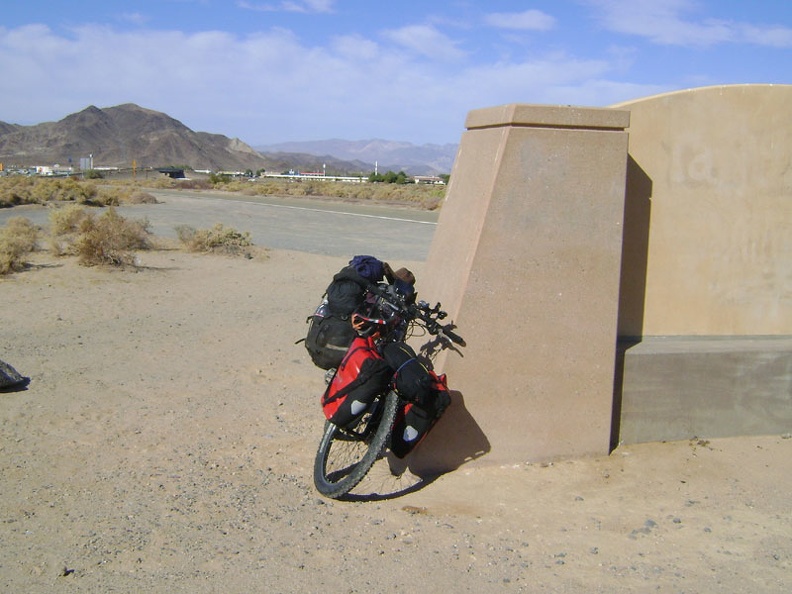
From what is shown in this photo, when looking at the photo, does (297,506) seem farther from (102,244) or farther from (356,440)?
(102,244)

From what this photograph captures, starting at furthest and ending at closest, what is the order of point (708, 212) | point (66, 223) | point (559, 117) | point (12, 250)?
point (66, 223)
point (12, 250)
point (708, 212)
point (559, 117)

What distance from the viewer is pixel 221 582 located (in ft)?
12.7

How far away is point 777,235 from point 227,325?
234 inches

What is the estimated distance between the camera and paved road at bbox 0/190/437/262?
20625 millimetres

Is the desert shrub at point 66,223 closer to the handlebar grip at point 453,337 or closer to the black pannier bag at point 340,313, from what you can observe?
the black pannier bag at point 340,313

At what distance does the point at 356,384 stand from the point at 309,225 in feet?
77.5

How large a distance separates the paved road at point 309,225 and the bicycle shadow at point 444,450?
42.5ft

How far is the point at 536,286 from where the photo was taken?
541 centimetres

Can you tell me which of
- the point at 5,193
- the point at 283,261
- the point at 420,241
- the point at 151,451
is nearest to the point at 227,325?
the point at 151,451

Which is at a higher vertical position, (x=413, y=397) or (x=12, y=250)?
(x=12, y=250)

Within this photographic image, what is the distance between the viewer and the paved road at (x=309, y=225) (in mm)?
20625

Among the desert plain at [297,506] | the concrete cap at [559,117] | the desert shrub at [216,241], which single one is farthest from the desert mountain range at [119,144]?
the concrete cap at [559,117]

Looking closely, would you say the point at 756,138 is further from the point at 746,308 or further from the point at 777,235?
the point at 746,308

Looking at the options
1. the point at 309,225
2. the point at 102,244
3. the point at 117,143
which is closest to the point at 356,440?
the point at 102,244
